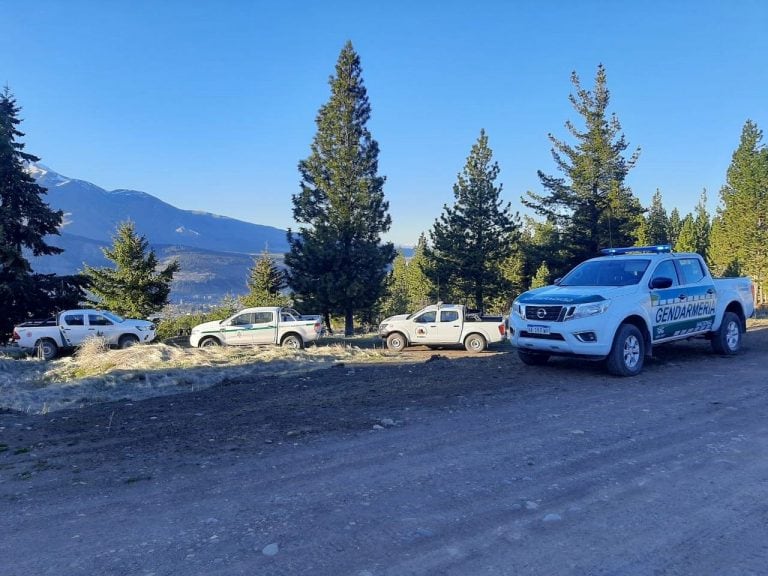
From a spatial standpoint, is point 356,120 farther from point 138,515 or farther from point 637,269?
point 138,515

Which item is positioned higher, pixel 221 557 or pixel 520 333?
pixel 520 333

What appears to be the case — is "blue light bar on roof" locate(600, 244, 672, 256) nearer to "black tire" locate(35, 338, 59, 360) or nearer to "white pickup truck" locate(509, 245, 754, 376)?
"white pickup truck" locate(509, 245, 754, 376)

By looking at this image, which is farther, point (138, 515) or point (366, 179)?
point (366, 179)

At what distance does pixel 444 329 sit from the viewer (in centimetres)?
1997

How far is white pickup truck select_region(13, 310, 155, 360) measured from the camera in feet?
65.8

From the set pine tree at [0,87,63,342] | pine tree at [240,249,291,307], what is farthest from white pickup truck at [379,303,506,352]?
pine tree at [240,249,291,307]

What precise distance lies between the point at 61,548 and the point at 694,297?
1027 centimetres

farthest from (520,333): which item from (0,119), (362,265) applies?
(0,119)

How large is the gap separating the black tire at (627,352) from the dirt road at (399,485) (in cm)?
88

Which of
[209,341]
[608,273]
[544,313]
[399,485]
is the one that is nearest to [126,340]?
[209,341]

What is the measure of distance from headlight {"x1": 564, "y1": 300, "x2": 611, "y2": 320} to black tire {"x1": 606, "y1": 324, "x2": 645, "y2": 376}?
50 cm

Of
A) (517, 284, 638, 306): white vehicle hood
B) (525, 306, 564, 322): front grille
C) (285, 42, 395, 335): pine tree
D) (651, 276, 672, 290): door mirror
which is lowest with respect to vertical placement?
(525, 306, 564, 322): front grille

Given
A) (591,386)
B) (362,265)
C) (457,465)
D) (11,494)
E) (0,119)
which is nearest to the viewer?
(11,494)

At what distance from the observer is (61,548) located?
10.5 ft
